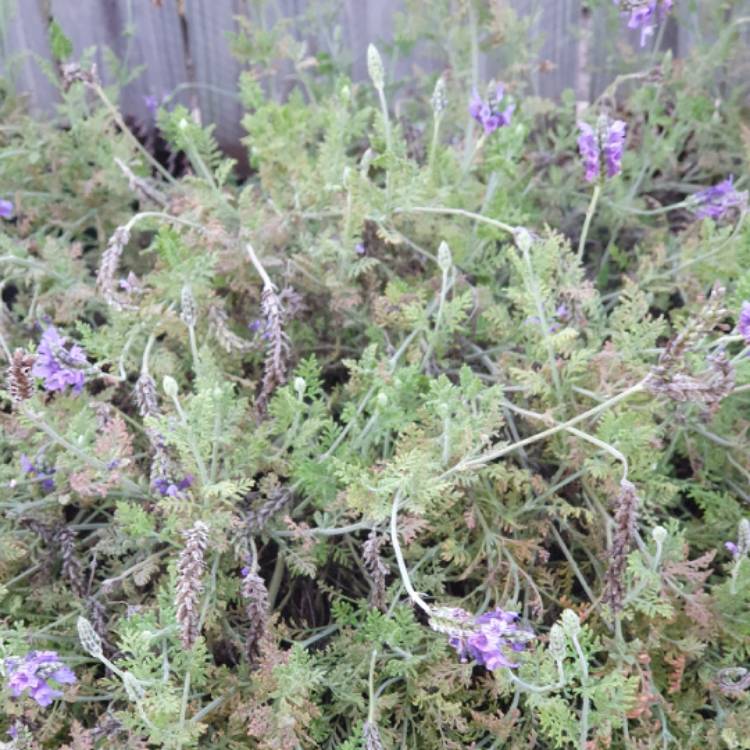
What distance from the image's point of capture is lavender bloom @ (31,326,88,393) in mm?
1707

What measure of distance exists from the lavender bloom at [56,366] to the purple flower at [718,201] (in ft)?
4.50

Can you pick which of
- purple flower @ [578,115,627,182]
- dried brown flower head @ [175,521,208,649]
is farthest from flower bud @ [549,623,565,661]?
purple flower @ [578,115,627,182]

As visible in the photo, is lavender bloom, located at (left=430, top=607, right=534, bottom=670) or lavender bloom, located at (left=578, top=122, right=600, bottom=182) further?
lavender bloom, located at (left=578, top=122, right=600, bottom=182)

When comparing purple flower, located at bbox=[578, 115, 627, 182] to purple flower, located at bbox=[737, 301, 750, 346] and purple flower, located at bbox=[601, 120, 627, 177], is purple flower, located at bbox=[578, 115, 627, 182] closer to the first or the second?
purple flower, located at bbox=[601, 120, 627, 177]

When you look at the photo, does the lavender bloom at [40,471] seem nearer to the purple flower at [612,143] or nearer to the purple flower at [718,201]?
the purple flower at [612,143]

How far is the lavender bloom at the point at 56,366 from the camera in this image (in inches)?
67.2

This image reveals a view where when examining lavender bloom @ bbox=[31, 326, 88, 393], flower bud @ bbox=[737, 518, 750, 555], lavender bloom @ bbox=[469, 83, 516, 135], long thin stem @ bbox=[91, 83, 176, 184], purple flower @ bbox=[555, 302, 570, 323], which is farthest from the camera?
long thin stem @ bbox=[91, 83, 176, 184]

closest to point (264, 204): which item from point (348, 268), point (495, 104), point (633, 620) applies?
point (348, 268)

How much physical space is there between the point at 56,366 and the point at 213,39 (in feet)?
5.81

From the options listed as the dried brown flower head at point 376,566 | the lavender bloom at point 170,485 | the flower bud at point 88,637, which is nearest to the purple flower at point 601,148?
the dried brown flower head at point 376,566

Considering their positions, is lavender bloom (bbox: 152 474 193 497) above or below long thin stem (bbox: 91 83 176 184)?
below

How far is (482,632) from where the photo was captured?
4.50 feet

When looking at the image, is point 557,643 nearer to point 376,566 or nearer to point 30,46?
point 376,566

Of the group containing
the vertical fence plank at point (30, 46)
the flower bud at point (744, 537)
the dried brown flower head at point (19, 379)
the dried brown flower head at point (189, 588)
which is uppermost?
the vertical fence plank at point (30, 46)
